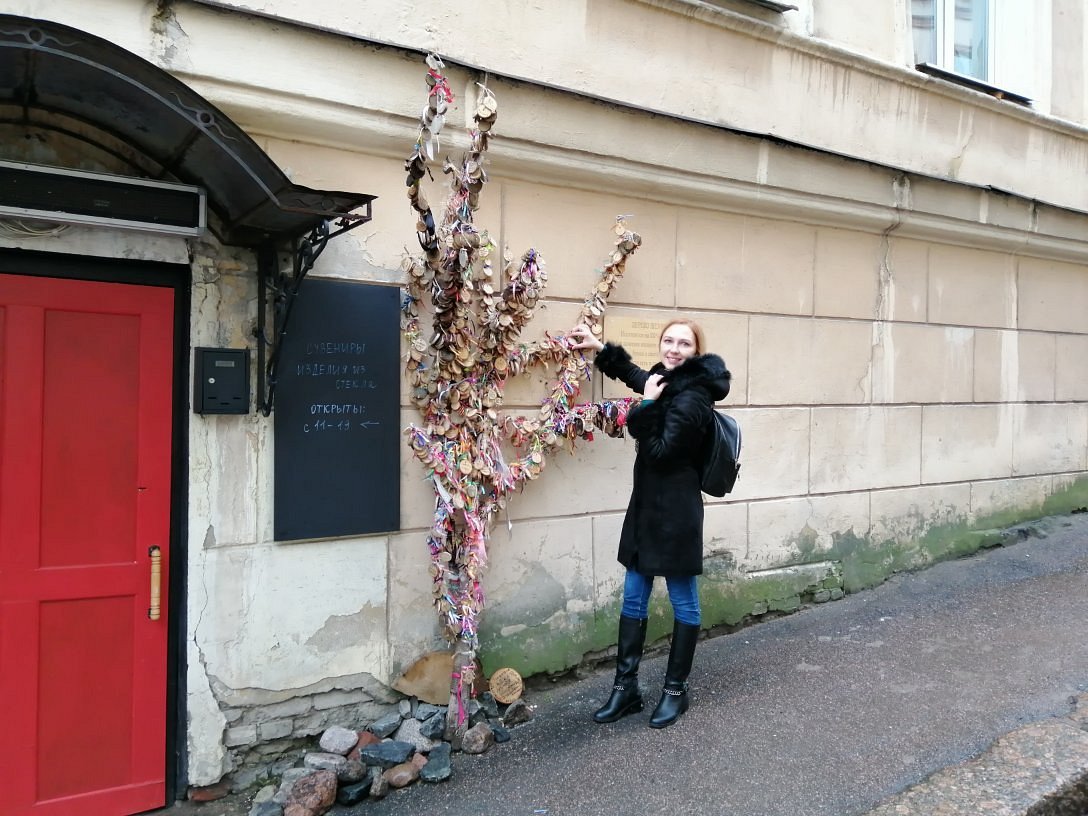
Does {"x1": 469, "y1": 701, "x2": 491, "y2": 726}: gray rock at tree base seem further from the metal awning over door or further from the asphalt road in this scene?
the metal awning over door

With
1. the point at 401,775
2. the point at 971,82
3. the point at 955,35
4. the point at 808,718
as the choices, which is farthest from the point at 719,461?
the point at 955,35

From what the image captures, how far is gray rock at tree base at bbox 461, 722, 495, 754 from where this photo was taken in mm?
3479

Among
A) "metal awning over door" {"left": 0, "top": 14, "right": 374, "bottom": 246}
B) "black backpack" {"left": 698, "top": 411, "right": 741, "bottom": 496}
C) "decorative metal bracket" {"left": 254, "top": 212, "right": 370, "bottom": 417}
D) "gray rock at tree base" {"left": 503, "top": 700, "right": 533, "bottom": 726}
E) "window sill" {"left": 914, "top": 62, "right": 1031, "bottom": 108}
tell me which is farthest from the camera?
"window sill" {"left": 914, "top": 62, "right": 1031, "bottom": 108}

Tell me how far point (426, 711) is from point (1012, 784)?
2414mm

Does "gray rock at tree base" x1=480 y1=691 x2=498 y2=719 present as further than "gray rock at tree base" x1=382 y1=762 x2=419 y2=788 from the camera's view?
Yes

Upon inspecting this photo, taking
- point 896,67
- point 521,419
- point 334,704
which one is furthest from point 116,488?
point 896,67

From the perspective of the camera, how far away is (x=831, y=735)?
11.2 feet

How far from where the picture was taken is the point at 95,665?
310cm

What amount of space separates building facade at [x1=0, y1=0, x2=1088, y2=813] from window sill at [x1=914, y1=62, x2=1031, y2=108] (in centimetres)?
3

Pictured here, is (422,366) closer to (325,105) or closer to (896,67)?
(325,105)

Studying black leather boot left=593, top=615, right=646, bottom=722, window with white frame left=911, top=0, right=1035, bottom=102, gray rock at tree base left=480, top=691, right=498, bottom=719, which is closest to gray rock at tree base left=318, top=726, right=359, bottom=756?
gray rock at tree base left=480, top=691, right=498, bottom=719

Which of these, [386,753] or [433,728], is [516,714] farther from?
[386,753]

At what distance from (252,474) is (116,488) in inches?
20.3

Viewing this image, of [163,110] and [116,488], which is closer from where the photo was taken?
[163,110]
